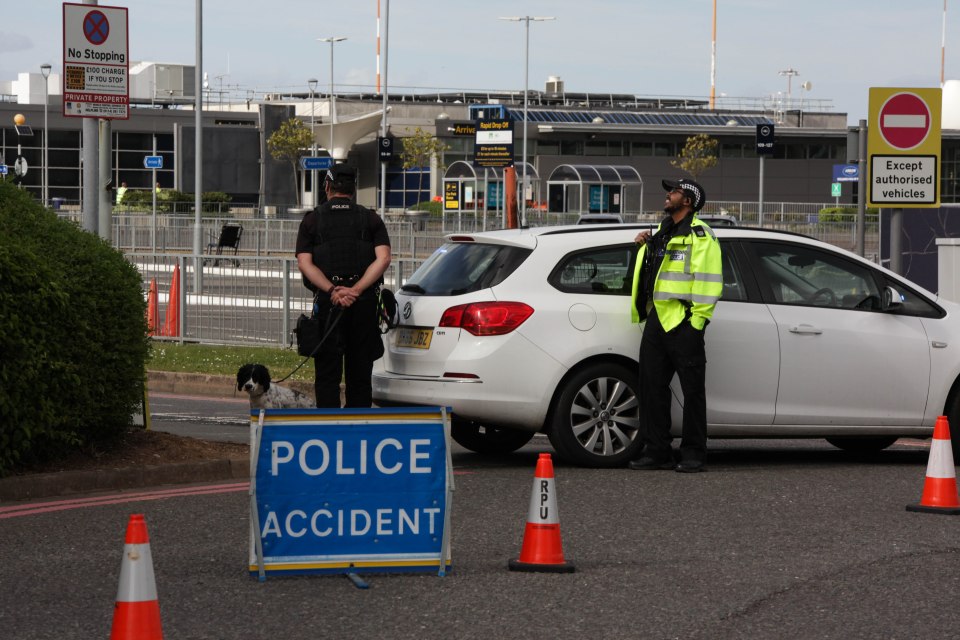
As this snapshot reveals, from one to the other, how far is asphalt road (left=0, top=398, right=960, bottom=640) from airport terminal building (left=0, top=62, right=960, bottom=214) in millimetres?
64604

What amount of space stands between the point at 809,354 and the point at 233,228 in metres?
33.6

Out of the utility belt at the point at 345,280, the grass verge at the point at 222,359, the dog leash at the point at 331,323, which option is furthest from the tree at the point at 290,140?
the dog leash at the point at 331,323

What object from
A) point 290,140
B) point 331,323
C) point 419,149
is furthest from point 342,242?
point 290,140

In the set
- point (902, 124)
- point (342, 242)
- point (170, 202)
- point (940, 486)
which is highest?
point (170, 202)

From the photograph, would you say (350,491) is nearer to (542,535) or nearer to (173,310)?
(542,535)

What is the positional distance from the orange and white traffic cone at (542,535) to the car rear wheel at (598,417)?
281cm

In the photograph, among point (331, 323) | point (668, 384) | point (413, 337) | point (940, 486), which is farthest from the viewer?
point (413, 337)

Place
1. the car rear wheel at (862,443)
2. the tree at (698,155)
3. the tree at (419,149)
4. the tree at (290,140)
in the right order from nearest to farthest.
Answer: the car rear wheel at (862,443)
the tree at (419,149)
the tree at (290,140)
the tree at (698,155)

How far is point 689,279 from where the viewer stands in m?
9.23

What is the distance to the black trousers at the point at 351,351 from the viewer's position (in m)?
8.95

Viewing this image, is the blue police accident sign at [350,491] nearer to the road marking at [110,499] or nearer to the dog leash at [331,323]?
the road marking at [110,499]

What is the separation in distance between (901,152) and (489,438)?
5717mm

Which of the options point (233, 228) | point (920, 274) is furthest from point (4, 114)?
point (920, 274)

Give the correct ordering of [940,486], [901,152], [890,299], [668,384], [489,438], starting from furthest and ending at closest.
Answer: [901,152], [489,438], [890,299], [668,384], [940,486]
